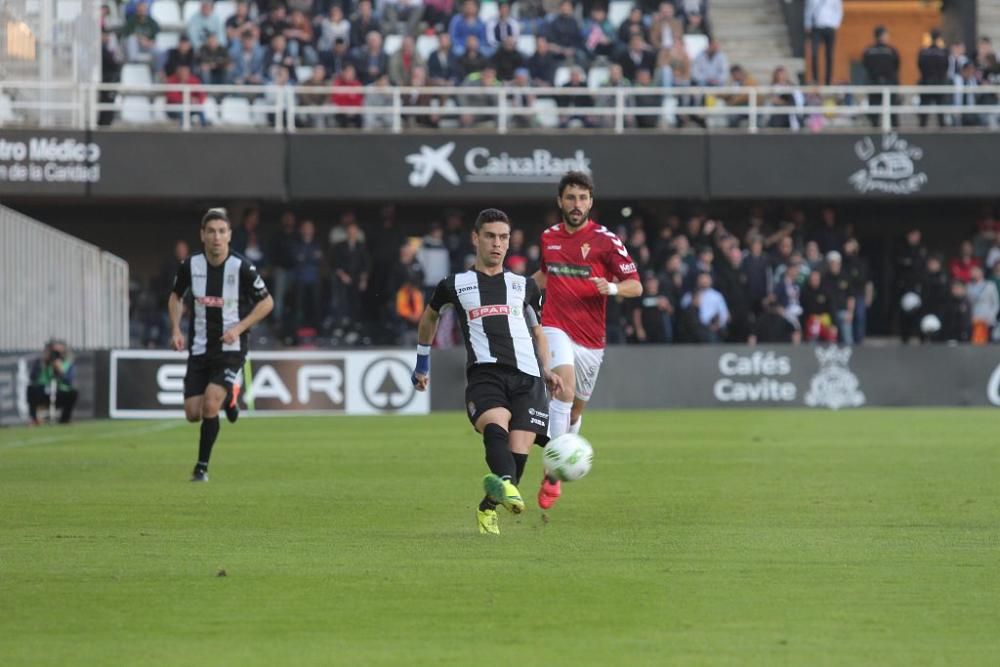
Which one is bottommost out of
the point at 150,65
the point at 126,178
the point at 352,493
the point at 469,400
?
the point at 352,493

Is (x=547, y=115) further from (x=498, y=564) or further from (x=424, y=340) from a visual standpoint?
(x=498, y=564)

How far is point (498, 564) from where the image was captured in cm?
886

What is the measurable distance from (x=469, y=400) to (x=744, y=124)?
74.2ft

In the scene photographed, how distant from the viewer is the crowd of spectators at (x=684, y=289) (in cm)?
2919

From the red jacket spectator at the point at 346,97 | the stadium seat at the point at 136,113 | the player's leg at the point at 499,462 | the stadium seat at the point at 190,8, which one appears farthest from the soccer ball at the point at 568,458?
the stadium seat at the point at 190,8

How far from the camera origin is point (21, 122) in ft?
100

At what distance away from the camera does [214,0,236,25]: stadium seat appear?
32469 millimetres

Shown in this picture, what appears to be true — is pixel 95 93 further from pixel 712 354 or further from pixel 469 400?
pixel 469 400

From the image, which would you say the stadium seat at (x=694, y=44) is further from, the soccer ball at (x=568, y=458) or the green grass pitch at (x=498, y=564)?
the soccer ball at (x=568, y=458)

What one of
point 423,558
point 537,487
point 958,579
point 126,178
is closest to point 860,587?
point 958,579

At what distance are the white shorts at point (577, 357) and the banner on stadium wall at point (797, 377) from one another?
51.1 ft

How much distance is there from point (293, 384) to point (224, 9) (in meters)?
9.14

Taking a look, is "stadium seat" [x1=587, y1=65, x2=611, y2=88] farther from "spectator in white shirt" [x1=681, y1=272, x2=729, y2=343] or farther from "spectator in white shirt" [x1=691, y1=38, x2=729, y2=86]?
"spectator in white shirt" [x1=681, y1=272, x2=729, y2=343]

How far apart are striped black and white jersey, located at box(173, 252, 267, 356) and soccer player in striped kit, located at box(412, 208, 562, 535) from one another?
4098 mm
